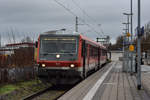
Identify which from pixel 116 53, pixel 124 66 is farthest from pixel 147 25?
pixel 124 66

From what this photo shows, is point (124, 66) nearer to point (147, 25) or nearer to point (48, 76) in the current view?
point (48, 76)

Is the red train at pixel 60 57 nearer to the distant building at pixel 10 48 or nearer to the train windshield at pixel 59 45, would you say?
the train windshield at pixel 59 45

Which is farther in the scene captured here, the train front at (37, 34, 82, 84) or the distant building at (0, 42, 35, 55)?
the train front at (37, 34, 82, 84)

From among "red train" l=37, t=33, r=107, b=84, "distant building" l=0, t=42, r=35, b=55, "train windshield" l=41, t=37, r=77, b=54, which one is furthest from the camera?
"train windshield" l=41, t=37, r=77, b=54

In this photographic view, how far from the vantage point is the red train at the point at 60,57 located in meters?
13.7

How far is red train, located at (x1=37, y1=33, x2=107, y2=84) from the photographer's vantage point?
1374cm

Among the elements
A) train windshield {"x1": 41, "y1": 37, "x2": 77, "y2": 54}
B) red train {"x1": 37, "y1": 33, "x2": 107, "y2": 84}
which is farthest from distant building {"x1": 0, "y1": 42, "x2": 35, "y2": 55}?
train windshield {"x1": 41, "y1": 37, "x2": 77, "y2": 54}

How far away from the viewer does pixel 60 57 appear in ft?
45.8

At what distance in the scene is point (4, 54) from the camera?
486 inches

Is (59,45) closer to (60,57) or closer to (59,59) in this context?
(60,57)

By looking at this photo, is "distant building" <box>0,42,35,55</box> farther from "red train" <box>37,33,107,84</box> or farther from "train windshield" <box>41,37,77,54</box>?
"train windshield" <box>41,37,77,54</box>

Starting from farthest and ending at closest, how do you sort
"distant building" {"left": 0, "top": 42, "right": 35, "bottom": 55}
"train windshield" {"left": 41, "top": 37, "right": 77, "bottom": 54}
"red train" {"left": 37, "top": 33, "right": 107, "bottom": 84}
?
1. "train windshield" {"left": 41, "top": 37, "right": 77, "bottom": 54}
2. "red train" {"left": 37, "top": 33, "right": 107, "bottom": 84}
3. "distant building" {"left": 0, "top": 42, "right": 35, "bottom": 55}

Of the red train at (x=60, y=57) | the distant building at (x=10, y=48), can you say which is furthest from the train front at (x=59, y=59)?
the distant building at (x=10, y=48)

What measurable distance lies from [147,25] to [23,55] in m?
56.7
